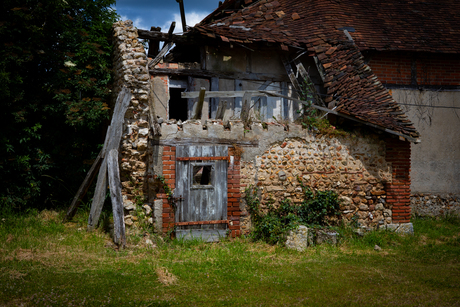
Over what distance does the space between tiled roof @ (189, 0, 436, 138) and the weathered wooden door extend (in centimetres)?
330

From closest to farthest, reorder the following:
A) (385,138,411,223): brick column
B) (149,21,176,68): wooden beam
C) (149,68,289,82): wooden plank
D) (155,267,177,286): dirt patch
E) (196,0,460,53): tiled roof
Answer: (155,267,177,286): dirt patch → (385,138,411,223): brick column → (149,21,176,68): wooden beam → (149,68,289,82): wooden plank → (196,0,460,53): tiled roof

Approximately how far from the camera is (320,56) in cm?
1009

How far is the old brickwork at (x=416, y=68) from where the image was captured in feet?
35.5

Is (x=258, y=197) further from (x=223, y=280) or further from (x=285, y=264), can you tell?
(x=223, y=280)

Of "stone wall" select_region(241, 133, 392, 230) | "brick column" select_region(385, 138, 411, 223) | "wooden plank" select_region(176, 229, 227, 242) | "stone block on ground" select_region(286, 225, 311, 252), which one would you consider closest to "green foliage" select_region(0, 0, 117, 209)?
"wooden plank" select_region(176, 229, 227, 242)

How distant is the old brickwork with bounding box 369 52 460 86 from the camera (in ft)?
35.5

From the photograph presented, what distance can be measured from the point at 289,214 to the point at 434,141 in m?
5.91

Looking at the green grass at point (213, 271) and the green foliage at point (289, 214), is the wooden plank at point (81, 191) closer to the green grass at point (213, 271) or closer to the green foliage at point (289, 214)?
the green grass at point (213, 271)

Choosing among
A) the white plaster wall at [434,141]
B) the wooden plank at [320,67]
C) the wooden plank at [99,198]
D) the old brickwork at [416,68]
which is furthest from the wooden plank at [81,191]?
the white plaster wall at [434,141]

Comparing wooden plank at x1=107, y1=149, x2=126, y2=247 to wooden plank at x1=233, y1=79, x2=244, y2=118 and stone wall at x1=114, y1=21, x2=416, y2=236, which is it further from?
wooden plank at x1=233, y1=79, x2=244, y2=118

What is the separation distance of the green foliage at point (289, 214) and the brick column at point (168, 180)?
167cm

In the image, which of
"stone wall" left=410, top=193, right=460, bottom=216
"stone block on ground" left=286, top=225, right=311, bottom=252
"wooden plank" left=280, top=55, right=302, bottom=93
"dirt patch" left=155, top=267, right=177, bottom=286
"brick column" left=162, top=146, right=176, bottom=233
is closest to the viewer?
"dirt patch" left=155, top=267, right=177, bottom=286

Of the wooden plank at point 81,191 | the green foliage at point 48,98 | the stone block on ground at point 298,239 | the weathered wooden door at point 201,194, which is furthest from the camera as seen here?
the green foliage at point 48,98

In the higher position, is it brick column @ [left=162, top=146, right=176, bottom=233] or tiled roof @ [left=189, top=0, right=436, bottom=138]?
tiled roof @ [left=189, top=0, right=436, bottom=138]
